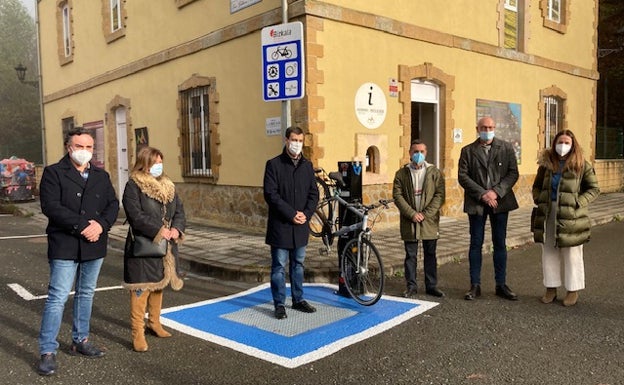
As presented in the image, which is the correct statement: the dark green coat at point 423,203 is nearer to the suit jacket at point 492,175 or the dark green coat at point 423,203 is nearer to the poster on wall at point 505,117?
the suit jacket at point 492,175

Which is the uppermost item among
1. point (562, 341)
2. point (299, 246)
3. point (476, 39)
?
point (476, 39)

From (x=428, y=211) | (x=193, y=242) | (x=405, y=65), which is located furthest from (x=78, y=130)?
(x=405, y=65)

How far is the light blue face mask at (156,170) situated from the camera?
4.41m

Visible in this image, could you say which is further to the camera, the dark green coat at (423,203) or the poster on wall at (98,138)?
the poster on wall at (98,138)

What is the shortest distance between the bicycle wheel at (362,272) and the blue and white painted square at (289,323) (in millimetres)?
127

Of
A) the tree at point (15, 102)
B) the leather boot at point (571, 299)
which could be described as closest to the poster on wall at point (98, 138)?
the leather boot at point (571, 299)

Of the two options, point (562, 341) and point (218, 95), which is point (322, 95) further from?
point (562, 341)

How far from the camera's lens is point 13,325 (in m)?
4.95

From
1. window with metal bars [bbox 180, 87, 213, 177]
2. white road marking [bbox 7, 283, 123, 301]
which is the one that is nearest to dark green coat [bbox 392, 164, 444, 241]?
white road marking [bbox 7, 283, 123, 301]

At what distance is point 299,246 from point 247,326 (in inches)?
35.5

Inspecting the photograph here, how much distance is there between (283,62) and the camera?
21.9 feet

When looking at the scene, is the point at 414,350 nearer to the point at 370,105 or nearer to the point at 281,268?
the point at 281,268

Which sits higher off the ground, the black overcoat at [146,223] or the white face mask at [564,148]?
the white face mask at [564,148]

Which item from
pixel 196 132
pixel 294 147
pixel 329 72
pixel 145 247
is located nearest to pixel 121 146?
pixel 196 132
